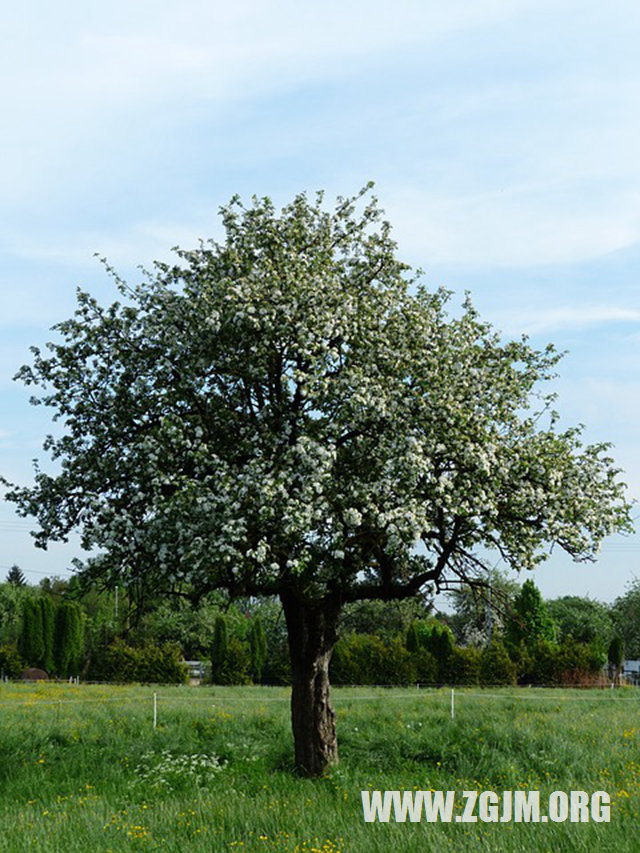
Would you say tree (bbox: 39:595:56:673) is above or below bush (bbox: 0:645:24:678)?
above

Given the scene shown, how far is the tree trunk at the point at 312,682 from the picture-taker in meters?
20.5

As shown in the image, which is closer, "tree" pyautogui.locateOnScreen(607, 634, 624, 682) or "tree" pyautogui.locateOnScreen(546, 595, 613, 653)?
"tree" pyautogui.locateOnScreen(607, 634, 624, 682)

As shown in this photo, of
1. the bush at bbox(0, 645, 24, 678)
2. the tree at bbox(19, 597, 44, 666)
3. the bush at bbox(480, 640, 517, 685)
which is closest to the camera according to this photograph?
the bush at bbox(480, 640, 517, 685)

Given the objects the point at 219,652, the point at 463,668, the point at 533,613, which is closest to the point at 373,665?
the point at 463,668

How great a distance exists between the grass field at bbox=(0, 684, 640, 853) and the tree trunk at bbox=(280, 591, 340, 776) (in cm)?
58

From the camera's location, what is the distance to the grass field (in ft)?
44.6

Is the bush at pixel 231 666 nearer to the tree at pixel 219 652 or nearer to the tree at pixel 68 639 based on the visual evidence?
the tree at pixel 219 652

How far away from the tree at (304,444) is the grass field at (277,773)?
290 cm

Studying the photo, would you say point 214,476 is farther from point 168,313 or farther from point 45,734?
point 45,734

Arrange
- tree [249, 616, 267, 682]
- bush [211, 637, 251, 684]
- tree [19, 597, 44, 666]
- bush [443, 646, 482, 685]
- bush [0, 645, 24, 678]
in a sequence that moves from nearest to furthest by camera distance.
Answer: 1. bush [443, 646, 482, 685]
2. bush [211, 637, 251, 684]
3. bush [0, 645, 24, 678]
4. tree [19, 597, 44, 666]
5. tree [249, 616, 267, 682]

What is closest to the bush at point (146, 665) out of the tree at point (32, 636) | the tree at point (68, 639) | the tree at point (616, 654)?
the tree at point (68, 639)

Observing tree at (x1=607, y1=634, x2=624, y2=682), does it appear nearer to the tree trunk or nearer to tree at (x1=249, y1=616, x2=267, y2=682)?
tree at (x1=249, y1=616, x2=267, y2=682)

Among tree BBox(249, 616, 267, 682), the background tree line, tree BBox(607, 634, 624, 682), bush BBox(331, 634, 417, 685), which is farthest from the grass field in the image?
tree BBox(607, 634, 624, 682)

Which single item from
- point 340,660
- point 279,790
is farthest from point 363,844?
point 340,660
